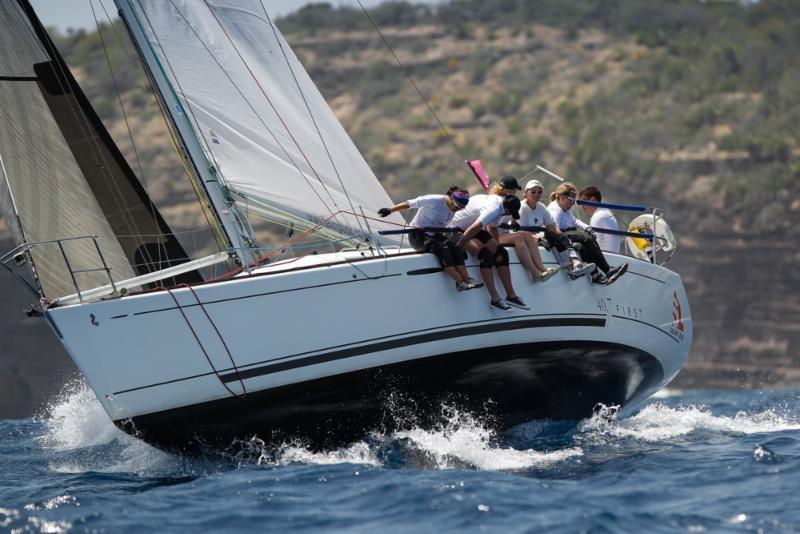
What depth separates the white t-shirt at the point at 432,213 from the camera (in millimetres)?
9188

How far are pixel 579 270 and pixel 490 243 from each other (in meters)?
1.02

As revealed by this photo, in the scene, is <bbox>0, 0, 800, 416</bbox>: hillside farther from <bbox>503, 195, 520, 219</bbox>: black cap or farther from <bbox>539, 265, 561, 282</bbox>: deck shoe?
<bbox>503, 195, 520, 219</bbox>: black cap

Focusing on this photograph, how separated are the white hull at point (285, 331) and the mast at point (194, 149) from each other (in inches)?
23.7

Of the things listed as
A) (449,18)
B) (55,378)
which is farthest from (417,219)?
(449,18)

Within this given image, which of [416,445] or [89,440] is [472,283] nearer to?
[416,445]

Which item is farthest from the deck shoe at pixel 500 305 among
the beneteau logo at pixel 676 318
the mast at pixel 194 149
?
the beneteau logo at pixel 676 318

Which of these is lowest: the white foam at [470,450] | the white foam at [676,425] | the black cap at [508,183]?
the white foam at [676,425]

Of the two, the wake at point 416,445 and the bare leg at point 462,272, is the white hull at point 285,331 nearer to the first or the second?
the bare leg at point 462,272

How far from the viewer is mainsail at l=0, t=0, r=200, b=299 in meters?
8.95

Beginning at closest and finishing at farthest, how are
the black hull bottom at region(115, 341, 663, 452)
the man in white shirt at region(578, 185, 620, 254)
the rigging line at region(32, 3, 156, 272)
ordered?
the black hull bottom at region(115, 341, 663, 452), the rigging line at region(32, 3, 156, 272), the man in white shirt at region(578, 185, 620, 254)

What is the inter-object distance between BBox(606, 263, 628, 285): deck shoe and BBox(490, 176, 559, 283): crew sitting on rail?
0.75 metres

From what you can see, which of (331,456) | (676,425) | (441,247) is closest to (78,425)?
(331,456)

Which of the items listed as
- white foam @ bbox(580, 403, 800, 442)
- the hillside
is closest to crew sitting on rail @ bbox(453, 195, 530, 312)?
white foam @ bbox(580, 403, 800, 442)

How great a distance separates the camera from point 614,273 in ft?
32.9
